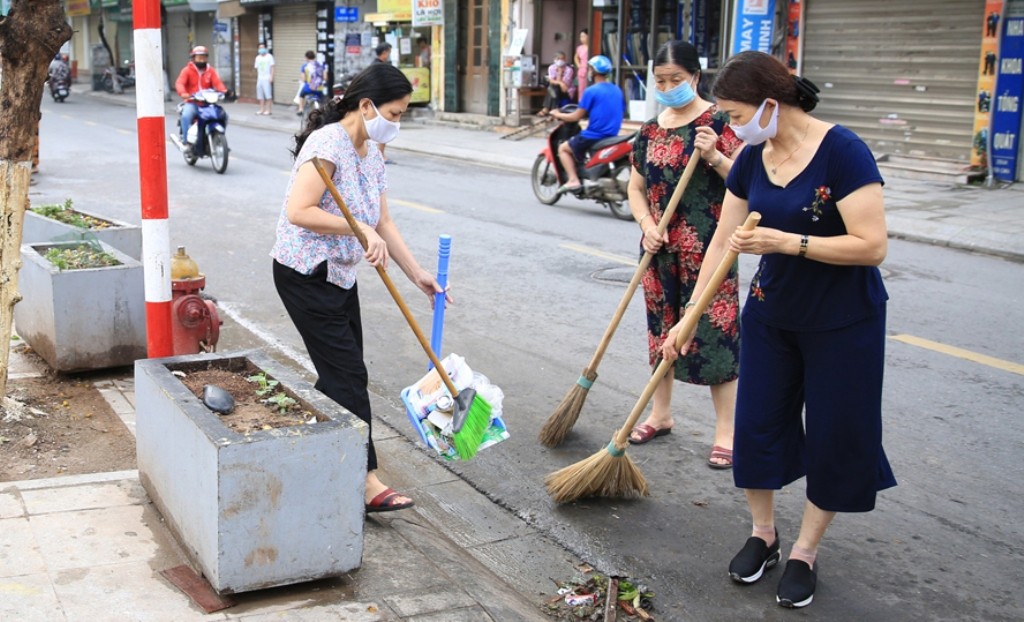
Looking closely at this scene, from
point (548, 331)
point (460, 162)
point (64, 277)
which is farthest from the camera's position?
point (460, 162)

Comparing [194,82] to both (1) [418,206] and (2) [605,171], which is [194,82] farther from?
(2) [605,171]

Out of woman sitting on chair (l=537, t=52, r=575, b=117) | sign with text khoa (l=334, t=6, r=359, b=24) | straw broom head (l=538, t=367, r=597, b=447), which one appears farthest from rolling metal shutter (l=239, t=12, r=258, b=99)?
straw broom head (l=538, t=367, r=597, b=447)

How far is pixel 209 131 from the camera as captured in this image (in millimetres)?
15672

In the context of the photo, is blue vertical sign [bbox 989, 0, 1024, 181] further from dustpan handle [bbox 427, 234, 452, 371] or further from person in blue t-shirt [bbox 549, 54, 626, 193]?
dustpan handle [bbox 427, 234, 452, 371]

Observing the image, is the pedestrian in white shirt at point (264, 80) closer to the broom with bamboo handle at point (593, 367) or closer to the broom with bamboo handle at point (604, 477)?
the broom with bamboo handle at point (593, 367)

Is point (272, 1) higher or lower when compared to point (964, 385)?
higher

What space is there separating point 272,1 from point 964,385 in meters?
30.4

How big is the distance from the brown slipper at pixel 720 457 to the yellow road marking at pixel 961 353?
2.50 m

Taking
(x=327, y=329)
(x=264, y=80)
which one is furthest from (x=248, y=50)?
(x=327, y=329)

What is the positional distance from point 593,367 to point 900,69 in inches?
514

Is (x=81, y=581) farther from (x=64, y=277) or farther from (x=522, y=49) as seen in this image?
(x=522, y=49)

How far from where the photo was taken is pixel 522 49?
23.7 metres

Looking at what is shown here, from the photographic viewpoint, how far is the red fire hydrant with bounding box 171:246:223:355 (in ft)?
18.5

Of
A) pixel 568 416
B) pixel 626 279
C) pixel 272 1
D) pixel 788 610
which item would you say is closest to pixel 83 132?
pixel 272 1
